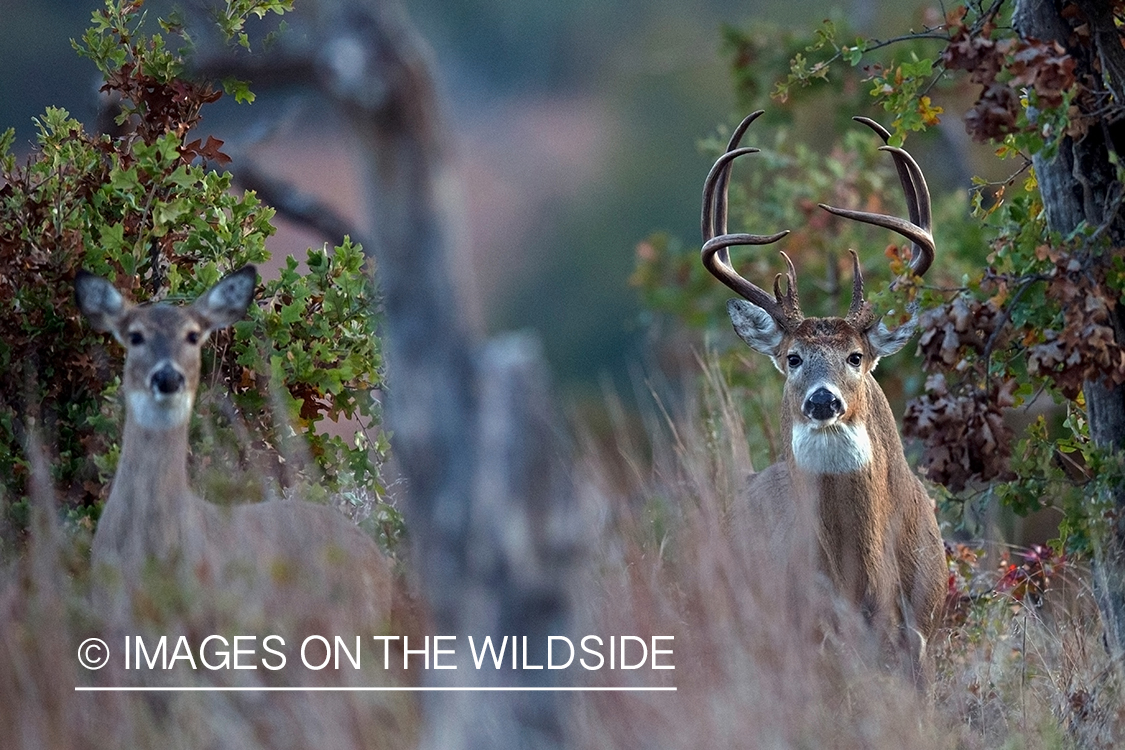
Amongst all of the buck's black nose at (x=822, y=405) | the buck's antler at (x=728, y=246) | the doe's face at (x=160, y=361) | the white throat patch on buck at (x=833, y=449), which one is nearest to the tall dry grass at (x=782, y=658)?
the white throat patch on buck at (x=833, y=449)

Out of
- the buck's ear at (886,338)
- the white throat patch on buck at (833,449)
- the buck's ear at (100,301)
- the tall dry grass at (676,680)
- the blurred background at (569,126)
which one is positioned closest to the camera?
the tall dry grass at (676,680)

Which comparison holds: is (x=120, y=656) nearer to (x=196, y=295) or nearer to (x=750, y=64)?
(x=196, y=295)

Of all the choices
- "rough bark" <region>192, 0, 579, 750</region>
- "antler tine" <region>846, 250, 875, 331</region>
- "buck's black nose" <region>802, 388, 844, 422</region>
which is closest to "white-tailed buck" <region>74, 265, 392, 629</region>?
"rough bark" <region>192, 0, 579, 750</region>

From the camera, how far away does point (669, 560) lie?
6176 millimetres

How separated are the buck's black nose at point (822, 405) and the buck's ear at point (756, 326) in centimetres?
68

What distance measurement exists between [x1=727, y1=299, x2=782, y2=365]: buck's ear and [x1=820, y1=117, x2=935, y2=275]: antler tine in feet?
1.72

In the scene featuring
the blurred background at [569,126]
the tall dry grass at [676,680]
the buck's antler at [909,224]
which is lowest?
the tall dry grass at [676,680]

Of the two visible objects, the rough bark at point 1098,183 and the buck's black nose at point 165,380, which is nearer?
the buck's black nose at point 165,380

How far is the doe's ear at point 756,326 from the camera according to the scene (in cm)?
661

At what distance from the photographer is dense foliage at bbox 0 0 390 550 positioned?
5.87 m

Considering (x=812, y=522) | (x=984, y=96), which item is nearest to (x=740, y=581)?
(x=812, y=522)

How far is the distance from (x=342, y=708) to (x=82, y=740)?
2.41 ft

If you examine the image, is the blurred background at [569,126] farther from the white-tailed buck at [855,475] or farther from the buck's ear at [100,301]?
the buck's ear at [100,301]

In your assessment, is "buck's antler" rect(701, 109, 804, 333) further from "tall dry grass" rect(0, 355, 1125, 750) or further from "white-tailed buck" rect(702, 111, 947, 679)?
"tall dry grass" rect(0, 355, 1125, 750)
